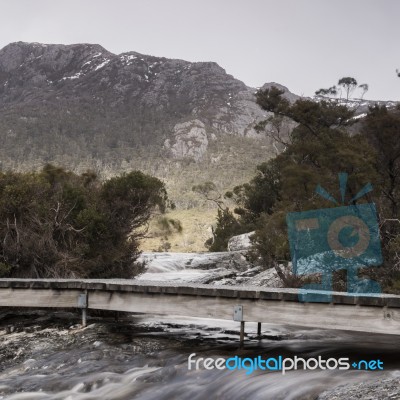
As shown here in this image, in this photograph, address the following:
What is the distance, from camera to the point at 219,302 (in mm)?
9734

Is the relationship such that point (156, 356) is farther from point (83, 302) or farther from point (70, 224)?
point (70, 224)

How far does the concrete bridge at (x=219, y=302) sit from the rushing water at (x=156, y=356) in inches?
18.5

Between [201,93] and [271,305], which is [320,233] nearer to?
[271,305]

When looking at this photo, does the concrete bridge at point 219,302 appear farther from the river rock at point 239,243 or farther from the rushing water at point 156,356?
the river rock at point 239,243

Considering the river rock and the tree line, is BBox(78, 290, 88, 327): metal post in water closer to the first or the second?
the tree line

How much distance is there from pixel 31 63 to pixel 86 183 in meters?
136

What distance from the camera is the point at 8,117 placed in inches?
3819

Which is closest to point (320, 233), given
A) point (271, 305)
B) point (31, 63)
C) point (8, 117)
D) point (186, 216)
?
point (271, 305)

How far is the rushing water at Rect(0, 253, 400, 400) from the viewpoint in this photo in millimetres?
7316

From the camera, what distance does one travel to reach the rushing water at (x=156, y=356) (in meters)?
7.32
